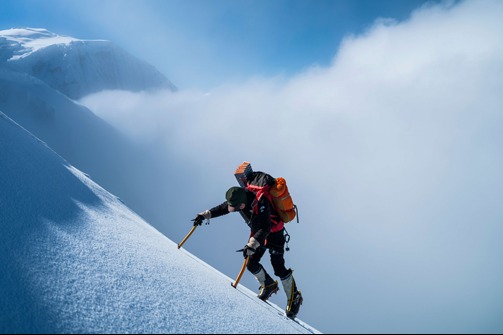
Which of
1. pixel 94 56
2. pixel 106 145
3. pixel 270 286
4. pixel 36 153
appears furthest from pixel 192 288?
pixel 94 56

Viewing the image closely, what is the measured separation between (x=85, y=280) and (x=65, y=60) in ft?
590

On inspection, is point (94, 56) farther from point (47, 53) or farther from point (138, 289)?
point (138, 289)

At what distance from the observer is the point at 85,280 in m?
2.17

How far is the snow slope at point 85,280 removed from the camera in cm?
181

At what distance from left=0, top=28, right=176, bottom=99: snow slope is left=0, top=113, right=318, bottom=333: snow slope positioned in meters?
156

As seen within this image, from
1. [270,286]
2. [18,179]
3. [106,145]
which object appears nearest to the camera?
[18,179]

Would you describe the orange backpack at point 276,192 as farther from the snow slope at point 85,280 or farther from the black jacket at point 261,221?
the snow slope at point 85,280

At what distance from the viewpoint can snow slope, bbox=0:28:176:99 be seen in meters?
128

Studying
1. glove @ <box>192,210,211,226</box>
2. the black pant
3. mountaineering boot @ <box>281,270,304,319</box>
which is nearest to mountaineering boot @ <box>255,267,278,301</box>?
the black pant

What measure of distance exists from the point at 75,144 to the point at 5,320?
75.9 metres

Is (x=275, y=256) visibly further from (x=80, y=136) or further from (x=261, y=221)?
(x=80, y=136)

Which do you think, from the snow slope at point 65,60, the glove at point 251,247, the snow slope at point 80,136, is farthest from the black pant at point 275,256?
the snow slope at point 65,60

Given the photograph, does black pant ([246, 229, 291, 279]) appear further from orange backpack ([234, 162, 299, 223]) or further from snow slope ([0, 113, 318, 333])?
snow slope ([0, 113, 318, 333])

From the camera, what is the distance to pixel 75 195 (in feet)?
13.9
